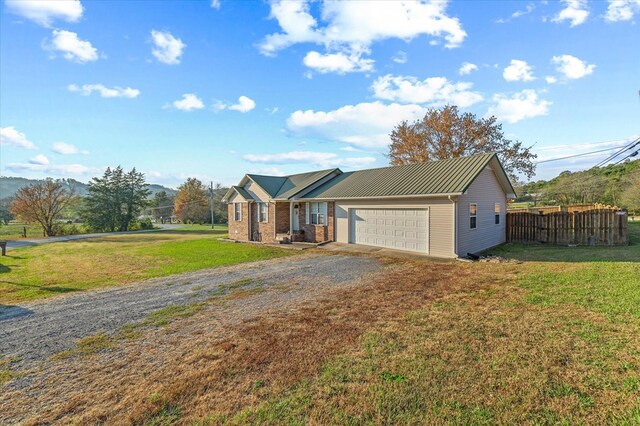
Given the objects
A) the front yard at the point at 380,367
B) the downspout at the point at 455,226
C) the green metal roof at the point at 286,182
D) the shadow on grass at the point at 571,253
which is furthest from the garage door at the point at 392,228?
the front yard at the point at 380,367

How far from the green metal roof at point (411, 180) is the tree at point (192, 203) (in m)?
37.6

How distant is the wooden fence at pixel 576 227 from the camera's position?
1330cm

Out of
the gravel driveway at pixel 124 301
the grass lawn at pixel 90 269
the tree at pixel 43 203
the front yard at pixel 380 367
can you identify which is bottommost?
the grass lawn at pixel 90 269

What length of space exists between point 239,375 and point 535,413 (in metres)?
3.14

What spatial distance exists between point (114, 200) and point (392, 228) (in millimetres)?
39995

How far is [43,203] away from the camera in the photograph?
31.5 m

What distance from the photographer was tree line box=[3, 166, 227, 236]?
31375 mm

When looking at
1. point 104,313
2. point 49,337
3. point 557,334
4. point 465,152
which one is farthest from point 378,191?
point 465,152

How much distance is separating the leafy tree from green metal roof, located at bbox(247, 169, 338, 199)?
29.1 meters

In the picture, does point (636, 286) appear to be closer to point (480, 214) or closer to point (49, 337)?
point (480, 214)

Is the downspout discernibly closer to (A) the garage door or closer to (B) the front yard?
(A) the garage door

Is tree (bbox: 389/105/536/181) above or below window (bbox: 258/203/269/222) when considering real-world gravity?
above

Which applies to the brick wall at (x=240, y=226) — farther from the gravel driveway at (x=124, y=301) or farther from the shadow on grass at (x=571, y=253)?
the shadow on grass at (x=571, y=253)

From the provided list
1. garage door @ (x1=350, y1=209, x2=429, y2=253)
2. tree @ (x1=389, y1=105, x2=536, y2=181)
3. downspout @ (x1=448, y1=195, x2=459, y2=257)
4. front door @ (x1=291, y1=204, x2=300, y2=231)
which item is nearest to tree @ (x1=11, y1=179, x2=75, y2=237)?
front door @ (x1=291, y1=204, x2=300, y2=231)
